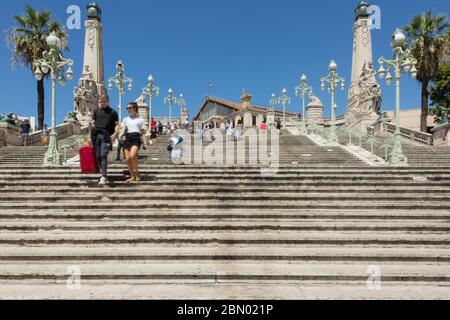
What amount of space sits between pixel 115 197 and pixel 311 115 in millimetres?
31942

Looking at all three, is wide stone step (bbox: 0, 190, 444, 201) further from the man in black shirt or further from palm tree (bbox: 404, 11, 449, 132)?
palm tree (bbox: 404, 11, 449, 132)

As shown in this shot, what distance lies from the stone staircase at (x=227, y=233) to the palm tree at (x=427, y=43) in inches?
997

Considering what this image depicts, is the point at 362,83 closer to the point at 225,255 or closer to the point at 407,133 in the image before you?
the point at 407,133

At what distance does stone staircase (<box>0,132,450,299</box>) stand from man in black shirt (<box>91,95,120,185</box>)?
27.8 inches

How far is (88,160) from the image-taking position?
869 centimetres

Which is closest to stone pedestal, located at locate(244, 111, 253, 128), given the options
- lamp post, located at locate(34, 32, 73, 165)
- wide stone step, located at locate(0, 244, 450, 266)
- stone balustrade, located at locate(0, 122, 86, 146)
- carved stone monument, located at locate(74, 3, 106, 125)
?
carved stone monument, located at locate(74, 3, 106, 125)

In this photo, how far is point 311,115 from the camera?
37.2m

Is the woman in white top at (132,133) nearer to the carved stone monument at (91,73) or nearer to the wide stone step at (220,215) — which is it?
the wide stone step at (220,215)

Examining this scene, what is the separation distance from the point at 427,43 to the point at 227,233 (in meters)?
32.6

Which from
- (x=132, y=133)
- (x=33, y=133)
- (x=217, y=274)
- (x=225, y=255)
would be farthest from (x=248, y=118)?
(x=217, y=274)

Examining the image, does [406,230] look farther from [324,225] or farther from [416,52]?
[416,52]

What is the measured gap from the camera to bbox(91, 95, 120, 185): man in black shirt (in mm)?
8164
